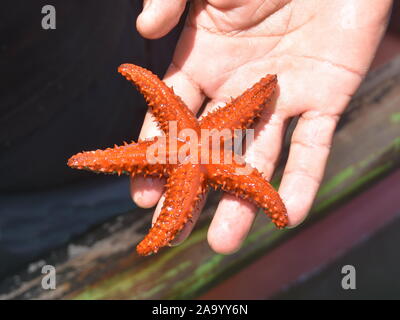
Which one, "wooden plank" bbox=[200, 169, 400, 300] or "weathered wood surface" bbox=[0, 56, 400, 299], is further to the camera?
"wooden plank" bbox=[200, 169, 400, 300]

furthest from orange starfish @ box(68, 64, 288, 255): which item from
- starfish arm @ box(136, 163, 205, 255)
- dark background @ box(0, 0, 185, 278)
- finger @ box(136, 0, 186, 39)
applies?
dark background @ box(0, 0, 185, 278)

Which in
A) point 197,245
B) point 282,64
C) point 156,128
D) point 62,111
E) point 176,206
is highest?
point 62,111

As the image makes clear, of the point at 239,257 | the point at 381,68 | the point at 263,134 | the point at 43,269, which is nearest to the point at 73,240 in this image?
the point at 43,269

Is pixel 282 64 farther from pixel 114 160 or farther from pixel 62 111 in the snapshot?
pixel 62 111

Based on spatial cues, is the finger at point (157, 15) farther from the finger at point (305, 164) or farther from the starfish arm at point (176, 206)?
the finger at point (305, 164)

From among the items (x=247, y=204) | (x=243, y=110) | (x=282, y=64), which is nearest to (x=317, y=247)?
(x=247, y=204)

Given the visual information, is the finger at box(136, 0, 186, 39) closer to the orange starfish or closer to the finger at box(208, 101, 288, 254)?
the orange starfish
